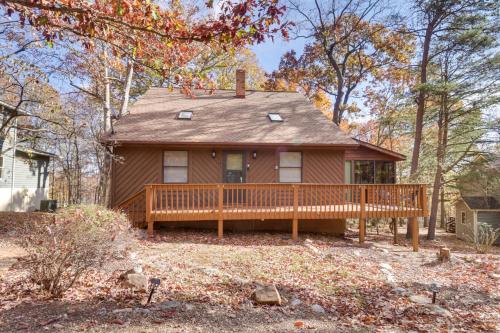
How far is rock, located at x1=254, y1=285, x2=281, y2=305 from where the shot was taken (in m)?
4.17

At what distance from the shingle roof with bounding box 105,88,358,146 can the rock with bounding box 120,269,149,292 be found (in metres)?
5.82

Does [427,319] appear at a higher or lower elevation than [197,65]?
lower

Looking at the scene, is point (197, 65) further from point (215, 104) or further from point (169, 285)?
point (169, 285)

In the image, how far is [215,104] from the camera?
42.4ft

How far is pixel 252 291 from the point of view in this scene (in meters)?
4.57

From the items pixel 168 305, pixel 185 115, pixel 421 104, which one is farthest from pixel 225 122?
pixel 421 104

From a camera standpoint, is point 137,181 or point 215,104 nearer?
point 137,181

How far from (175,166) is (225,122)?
2506 mm

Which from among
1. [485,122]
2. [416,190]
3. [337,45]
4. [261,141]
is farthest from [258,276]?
[337,45]

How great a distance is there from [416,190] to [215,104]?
26.9 feet

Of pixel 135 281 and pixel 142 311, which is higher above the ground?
A: pixel 135 281

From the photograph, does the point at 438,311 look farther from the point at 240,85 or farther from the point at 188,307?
the point at 240,85

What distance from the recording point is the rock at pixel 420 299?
466cm

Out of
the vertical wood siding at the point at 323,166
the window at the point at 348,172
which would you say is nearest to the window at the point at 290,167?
the vertical wood siding at the point at 323,166
